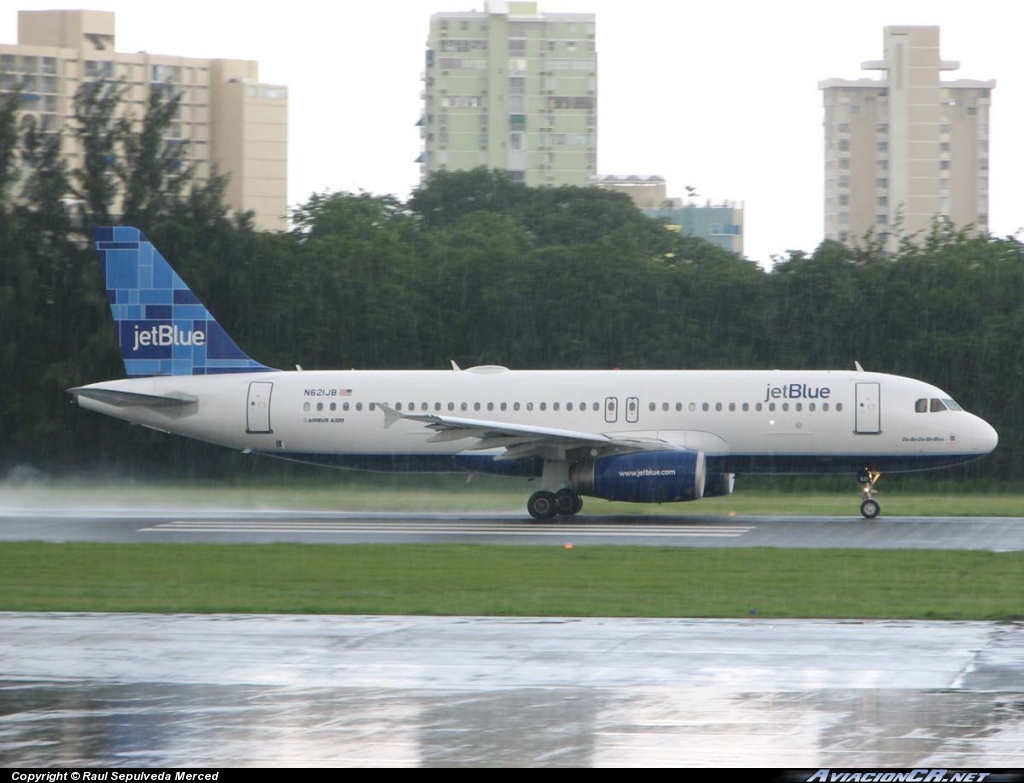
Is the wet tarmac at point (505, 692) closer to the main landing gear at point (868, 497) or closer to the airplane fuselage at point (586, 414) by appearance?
the main landing gear at point (868, 497)

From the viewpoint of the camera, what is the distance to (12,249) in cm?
4672

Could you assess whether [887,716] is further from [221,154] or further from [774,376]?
[221,154]

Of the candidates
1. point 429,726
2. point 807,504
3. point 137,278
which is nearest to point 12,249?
point 137,278

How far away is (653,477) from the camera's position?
30438 mm

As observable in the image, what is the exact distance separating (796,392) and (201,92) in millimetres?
160405

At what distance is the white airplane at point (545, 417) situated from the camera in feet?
103

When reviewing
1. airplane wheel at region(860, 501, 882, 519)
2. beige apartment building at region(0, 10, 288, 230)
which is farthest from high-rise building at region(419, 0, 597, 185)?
airplane wheel at region(860, 501, 882, 519)

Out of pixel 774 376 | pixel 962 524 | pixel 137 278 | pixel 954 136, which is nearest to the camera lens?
pixel 962 524

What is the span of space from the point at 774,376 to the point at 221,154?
151 metres

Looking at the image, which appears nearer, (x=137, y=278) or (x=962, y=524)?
(x=962, y=524)

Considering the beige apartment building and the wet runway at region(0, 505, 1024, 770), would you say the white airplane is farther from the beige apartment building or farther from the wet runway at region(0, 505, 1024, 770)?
the beige apartment building

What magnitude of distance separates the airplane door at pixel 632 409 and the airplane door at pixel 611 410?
0.26 metres

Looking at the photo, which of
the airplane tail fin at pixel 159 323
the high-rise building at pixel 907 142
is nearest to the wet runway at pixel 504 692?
the airplane tail fin at pixel 159 323

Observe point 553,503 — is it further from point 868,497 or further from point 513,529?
point 868,497
